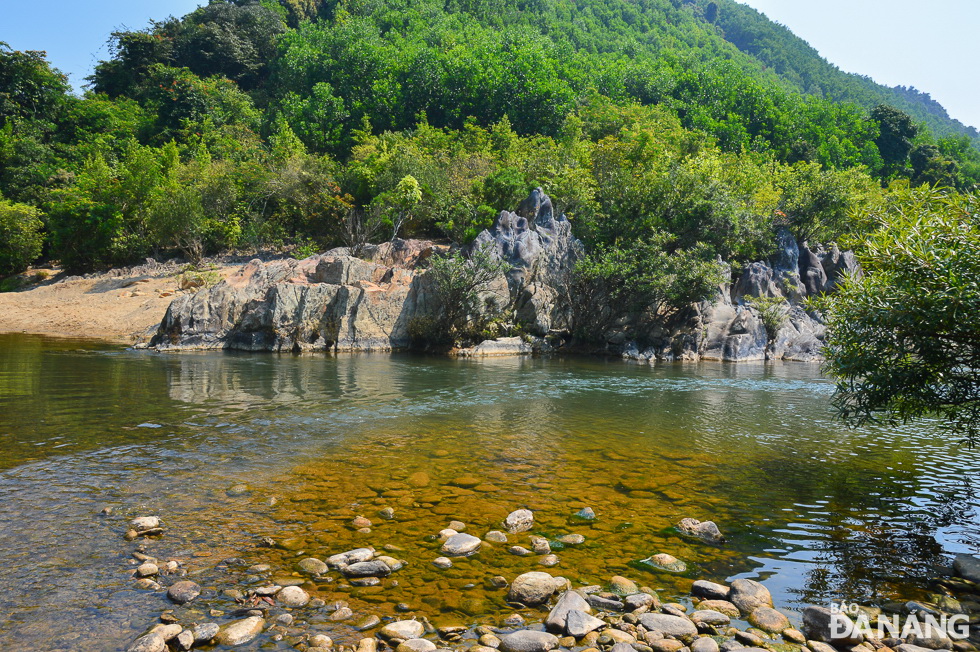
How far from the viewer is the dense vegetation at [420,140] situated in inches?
1895

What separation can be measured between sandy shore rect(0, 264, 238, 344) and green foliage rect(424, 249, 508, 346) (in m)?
20.7

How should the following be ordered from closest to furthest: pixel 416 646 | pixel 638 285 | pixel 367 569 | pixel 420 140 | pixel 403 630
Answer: pixel 416 646 → pixel 403 630 → pixel 367 569 → pixel 638 285 → pixel 420 140

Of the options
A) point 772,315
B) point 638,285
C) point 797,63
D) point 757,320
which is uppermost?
point 797,63

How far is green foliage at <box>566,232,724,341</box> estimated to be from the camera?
38.5 metres

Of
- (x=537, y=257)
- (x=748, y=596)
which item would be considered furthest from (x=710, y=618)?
(x=537, y=257)

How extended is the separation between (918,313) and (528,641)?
7.91 m

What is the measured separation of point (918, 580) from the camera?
696cm

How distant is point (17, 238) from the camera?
51438 mm

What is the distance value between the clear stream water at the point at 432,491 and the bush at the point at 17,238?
133ft

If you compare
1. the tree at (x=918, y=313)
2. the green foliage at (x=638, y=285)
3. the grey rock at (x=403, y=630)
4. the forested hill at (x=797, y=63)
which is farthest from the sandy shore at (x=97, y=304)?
the forested hill at (x=797, y=63)

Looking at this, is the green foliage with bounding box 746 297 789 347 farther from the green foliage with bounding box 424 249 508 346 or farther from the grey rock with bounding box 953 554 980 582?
the grey rock with bounding box 953 554 980 582

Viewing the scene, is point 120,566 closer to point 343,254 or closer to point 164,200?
point 343,254

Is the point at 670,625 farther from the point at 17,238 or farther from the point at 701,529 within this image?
the point at 17,238

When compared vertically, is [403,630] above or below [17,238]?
below
